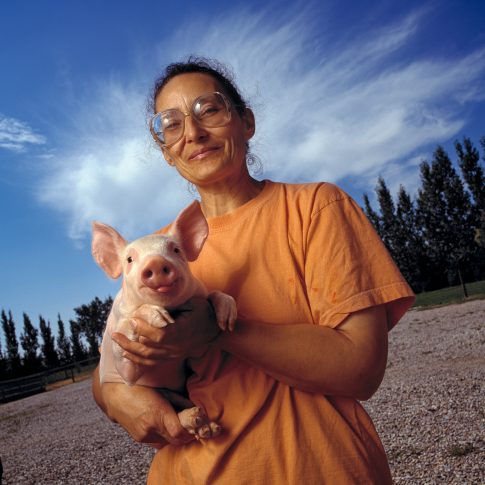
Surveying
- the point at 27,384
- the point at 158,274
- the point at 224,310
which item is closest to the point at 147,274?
the point at 158,274

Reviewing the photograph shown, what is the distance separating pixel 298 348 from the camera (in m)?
1.41

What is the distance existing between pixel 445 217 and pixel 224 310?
27.6 meters

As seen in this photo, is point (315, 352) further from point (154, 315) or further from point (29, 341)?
point (29, 341)

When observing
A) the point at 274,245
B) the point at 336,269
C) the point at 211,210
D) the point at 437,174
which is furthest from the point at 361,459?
the point at 437,174

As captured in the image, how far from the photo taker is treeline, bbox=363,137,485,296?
26.1 metres

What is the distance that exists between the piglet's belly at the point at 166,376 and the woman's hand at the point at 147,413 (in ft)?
0.10

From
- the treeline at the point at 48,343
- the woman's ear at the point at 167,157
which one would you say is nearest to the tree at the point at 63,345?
the treeline at the point at 48,343

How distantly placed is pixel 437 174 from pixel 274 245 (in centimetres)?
2875

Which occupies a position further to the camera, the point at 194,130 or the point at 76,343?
the point at 76,343

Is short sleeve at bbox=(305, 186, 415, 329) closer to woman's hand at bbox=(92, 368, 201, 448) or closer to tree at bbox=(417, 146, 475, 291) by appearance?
woman's hand at bbox=(92, 368, 201, 448)

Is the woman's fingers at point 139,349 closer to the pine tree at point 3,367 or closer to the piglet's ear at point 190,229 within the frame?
→ the piglet's ear at point 190,229

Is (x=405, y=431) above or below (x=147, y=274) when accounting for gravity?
below

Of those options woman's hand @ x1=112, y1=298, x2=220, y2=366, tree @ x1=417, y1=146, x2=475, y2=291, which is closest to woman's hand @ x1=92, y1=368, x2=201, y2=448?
woman's hand @ x1=112, y1=298, x2=220, y2=366

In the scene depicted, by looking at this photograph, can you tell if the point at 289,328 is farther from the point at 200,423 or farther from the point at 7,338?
the point at 7,338
